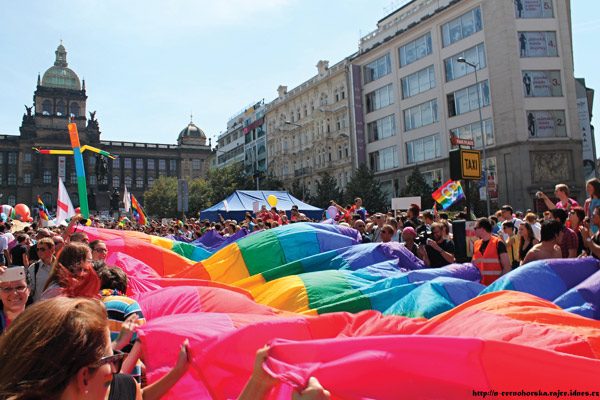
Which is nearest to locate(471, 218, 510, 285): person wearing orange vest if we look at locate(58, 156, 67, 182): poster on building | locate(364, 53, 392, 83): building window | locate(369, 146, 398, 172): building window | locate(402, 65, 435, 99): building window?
locate(402, 65, 435, 99): building window

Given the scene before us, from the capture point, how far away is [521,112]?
37438 mm

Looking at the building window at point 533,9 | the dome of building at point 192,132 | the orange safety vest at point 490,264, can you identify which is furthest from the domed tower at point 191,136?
the orange safety vest at point 490,264

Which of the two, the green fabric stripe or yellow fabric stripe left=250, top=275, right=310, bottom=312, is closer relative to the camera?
yellow fabric stripe left=250, top=275, right=310, bottom=312

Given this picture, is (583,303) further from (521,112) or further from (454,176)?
(521,112)

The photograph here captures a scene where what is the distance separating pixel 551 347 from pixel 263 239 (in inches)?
238

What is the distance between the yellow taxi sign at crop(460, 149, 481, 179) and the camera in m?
9.45

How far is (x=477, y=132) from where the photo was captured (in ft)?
132

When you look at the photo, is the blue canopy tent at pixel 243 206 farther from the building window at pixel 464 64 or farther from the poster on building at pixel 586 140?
the poster on building at pixel 586 140

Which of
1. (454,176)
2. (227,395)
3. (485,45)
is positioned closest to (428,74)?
(485,45)

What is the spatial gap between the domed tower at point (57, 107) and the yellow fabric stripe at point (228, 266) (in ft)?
335

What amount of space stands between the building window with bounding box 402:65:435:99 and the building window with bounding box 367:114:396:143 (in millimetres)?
2834

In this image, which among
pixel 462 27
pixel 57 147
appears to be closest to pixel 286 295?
pixel 462 27

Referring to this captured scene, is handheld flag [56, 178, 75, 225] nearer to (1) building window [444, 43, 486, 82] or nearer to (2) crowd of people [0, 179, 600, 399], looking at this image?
(2) crowd of people [0, 179, 600, 399]

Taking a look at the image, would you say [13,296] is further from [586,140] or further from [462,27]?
[586,140]
